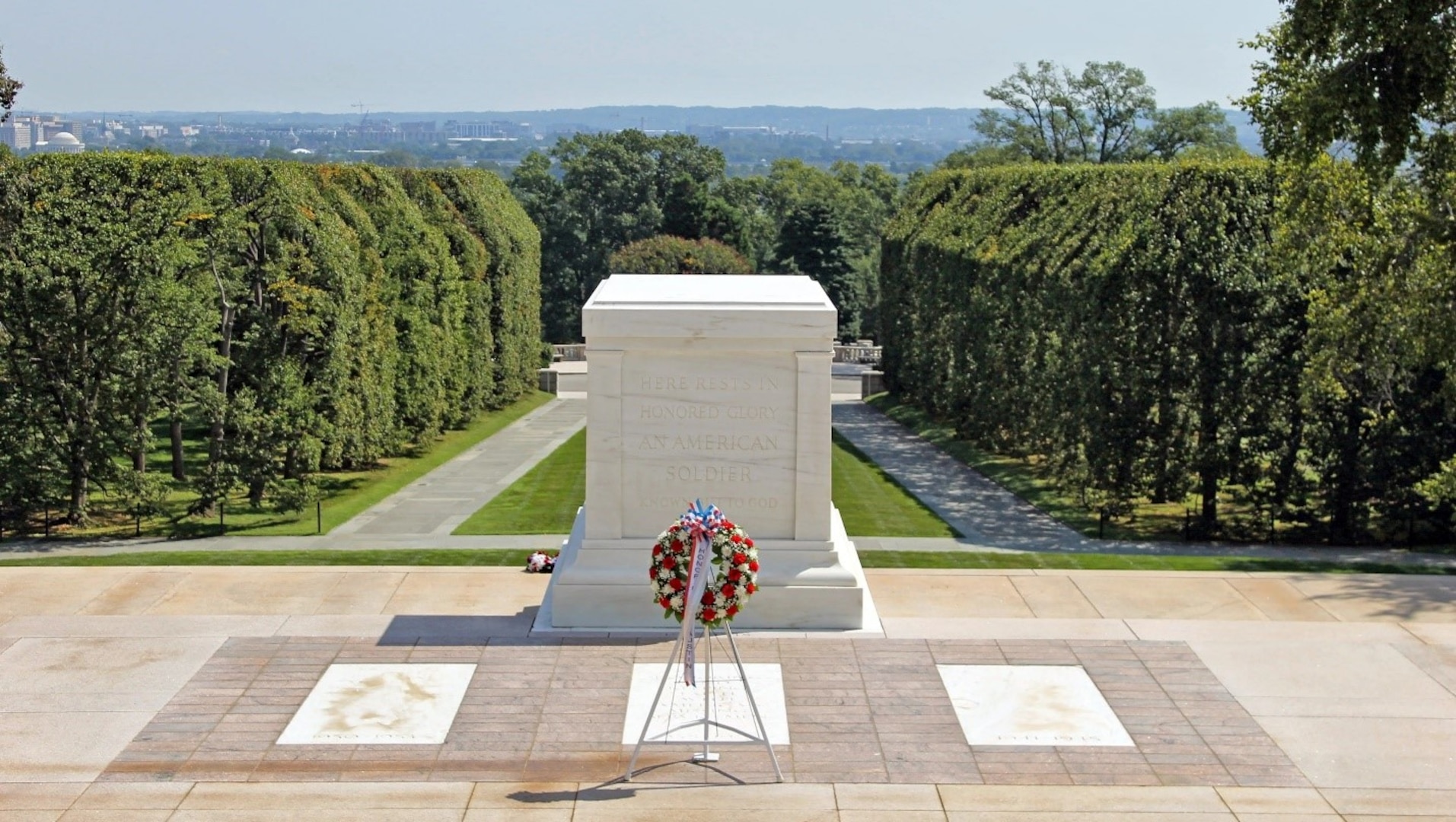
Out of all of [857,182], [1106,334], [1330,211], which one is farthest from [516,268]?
[857,182]

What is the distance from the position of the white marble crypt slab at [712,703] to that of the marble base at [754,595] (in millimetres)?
1017

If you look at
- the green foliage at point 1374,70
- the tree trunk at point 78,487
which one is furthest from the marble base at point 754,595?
the tree trunk at point 78,487

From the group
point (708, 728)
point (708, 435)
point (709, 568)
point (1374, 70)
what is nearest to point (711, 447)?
point (708, 435)

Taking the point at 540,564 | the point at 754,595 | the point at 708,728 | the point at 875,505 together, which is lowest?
the point at 875,505

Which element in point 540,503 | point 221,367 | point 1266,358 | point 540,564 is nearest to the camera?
point 540,564

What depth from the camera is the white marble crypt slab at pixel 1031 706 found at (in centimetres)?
1227

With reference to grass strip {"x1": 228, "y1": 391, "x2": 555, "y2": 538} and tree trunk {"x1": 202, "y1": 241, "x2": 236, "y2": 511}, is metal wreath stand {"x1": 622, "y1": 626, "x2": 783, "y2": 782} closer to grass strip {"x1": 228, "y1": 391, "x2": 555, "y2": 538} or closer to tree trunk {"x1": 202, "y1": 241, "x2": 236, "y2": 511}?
grass strip {"x1": 228, "y1": 391, "x2": 555, "y2": 538}

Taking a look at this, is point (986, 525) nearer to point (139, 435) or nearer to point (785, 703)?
point (139, 435)

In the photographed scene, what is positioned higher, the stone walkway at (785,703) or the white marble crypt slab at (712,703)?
the white marble crypt slab at (712,703)

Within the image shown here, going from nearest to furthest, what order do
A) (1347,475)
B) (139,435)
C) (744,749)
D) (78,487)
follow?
(744,749) < (1347,475) < (78,487) < (139,435)

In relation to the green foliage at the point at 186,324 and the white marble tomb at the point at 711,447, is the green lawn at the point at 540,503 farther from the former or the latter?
the white marble tomb at the point at 711,447

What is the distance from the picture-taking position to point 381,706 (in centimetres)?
1278

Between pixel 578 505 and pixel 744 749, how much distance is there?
1715cm

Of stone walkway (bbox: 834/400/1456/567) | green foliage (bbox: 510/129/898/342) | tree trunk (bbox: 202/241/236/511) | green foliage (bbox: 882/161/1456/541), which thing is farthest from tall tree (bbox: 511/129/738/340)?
green foliage (bbox: 882/161/1456/541)
